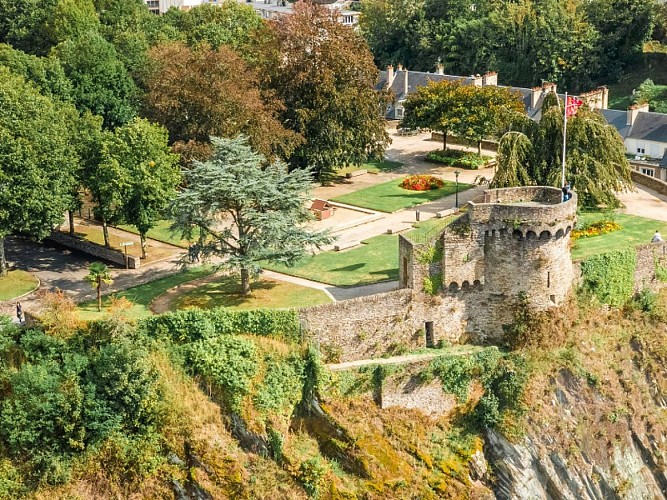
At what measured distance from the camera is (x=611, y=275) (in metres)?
49.2

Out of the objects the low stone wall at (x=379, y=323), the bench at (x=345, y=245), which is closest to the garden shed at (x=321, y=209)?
the bench at (x=345, y=245)

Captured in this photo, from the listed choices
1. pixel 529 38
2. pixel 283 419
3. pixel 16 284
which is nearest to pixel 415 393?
pixel 283 419

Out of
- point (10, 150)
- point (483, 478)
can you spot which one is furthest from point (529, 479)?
point (10, 150)

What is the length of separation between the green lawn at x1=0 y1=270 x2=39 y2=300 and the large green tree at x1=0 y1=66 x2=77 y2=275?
765 mm

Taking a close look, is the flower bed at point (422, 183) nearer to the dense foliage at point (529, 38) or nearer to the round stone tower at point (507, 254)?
the round stone tower at point (507, 254)

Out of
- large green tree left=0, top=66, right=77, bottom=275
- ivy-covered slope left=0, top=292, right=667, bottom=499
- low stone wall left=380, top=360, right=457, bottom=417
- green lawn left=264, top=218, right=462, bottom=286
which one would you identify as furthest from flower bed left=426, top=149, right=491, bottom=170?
low stone wall left=380, top=360, right=457, bottom=417

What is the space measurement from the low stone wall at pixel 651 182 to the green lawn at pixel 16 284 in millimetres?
39345

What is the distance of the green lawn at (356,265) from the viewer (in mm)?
51750

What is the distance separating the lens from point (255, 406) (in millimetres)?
42781

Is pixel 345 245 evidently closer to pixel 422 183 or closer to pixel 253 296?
pixel 253 296

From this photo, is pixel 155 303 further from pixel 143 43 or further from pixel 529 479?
pixel 143 43

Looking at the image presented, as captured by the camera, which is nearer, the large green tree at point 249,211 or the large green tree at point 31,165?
the large green tree at point 249,211

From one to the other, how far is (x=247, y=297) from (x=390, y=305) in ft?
23.9

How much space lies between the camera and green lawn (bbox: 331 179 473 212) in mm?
65500
